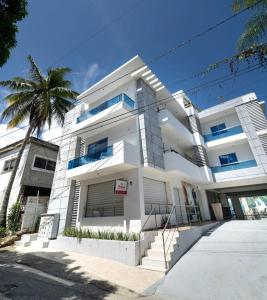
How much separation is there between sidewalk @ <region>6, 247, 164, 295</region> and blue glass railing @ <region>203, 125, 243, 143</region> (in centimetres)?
1505

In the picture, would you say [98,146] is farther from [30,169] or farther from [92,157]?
[30,169]

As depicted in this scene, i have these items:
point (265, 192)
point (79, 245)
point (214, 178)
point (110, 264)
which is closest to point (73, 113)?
point (79, 245)

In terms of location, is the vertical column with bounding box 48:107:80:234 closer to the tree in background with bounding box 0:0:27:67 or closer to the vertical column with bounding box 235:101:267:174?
the tree in background with bounding box 0:0:27:67

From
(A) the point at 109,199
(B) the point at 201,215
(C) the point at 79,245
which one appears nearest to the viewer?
(C) the point at 79,245

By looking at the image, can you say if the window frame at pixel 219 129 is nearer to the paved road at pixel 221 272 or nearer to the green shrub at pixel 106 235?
the paved road at pixel 221 272

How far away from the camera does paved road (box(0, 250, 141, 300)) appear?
487cm

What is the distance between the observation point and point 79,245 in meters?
9.50

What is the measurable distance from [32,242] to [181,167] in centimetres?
1103

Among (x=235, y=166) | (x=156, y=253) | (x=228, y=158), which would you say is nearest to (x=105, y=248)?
(x=156, y=253)

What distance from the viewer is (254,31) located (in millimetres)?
7035

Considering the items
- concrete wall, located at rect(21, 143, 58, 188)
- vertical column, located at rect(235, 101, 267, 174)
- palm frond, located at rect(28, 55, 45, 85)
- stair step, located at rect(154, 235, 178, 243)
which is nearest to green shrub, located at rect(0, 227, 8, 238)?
concrete wall, located at rect(21, 143, 58, 188)

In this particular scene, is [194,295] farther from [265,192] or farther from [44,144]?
[265,192]

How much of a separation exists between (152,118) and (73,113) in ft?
27.3

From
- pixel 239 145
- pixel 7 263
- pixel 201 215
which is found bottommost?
pixel 7 263
